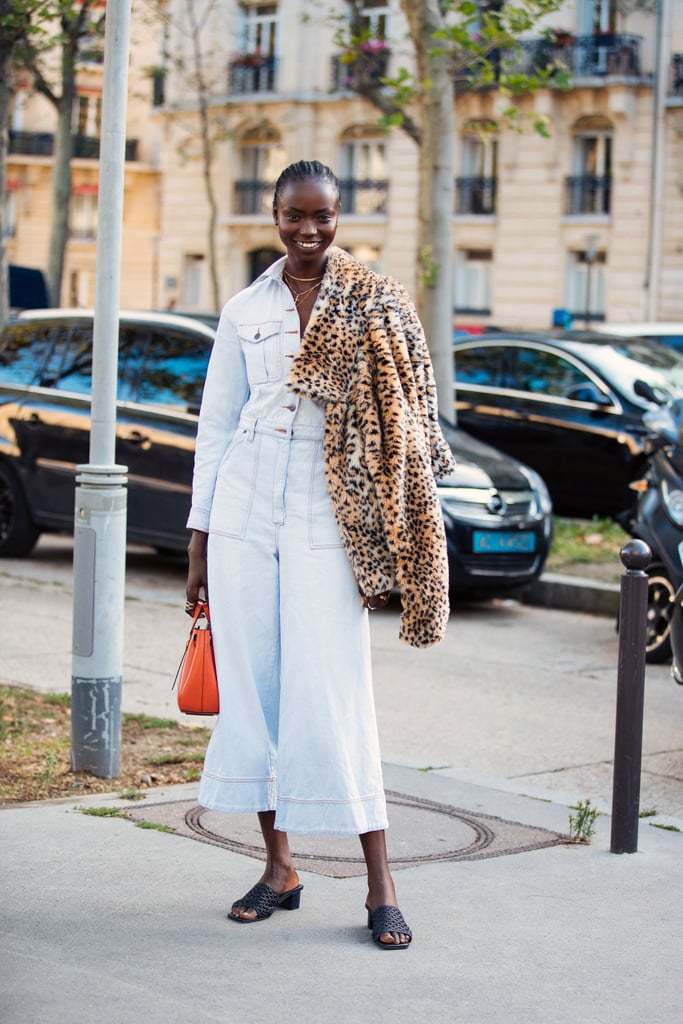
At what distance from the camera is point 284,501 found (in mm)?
4383

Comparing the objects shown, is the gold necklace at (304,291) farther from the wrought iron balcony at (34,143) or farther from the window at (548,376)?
the wrought iron balcony at (34,143)

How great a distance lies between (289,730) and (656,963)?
1.12 m

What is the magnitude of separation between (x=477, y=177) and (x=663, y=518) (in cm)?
3485

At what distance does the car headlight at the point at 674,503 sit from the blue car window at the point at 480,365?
20.9 ft

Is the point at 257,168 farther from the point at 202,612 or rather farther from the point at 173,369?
the point at 202,612

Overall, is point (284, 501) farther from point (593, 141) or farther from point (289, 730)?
point (593, 141)

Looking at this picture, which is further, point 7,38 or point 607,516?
point 607,516

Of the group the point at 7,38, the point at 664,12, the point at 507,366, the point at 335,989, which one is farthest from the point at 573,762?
the point at 664,12

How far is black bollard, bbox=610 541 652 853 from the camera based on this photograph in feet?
17.1

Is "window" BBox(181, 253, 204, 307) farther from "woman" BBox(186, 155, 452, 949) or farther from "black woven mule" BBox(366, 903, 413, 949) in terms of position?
"black woven mule" BBox(366, 903, 413, 949)

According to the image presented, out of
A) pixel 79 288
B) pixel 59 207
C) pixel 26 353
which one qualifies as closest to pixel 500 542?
pixel 26 353

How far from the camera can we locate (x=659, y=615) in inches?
373

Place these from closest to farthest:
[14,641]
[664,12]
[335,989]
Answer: [335,989]
[14,641]
[664,12]

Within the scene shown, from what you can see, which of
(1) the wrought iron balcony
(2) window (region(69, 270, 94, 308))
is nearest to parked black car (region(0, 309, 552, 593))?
(2) window (region(69, 270, 94, 308))
